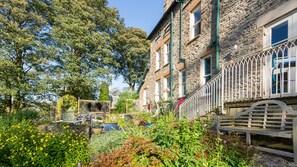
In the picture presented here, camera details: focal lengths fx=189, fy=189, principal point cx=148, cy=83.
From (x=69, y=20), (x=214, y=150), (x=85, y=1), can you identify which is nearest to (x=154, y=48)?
(x=69, y=20)

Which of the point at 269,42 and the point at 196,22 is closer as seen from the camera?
the point at 269,42

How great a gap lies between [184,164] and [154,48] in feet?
44.2

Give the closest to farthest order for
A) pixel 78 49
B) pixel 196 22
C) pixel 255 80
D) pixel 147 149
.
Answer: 1. pixel 147 149
2. pixel 255 80
3. pixel 196 22
4. pixel 78 49

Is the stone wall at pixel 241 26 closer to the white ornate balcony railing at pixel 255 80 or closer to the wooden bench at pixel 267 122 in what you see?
the white ornate balcony railing at pixel 255 80

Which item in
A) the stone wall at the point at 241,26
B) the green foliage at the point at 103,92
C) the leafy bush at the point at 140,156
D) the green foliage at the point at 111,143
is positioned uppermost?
the stone wall at the point at 241,26

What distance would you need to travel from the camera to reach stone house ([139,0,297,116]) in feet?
15.9

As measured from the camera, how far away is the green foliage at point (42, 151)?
359 centimetres

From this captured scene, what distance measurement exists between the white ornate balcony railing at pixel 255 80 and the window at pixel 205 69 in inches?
59.3

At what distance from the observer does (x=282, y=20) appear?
514cm

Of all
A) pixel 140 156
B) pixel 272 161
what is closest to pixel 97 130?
pixel 140 156

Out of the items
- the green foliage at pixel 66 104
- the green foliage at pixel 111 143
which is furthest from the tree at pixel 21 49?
the green foliage at pixel 111 143

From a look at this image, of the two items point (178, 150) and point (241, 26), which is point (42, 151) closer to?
point (178, 150)

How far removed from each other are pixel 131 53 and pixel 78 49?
9281 millimetres

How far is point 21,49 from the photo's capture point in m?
16.5
